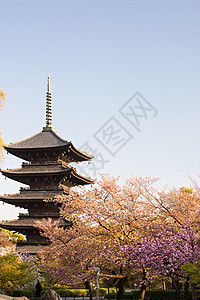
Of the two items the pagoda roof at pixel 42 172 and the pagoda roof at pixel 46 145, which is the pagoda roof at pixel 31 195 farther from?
the pagoda roof at pixel 46 145

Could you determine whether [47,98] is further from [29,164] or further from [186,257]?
[186,257]

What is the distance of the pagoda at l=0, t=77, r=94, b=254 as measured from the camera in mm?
40812

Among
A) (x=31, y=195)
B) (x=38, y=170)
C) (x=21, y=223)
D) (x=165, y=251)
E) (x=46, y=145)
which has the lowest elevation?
(x=165, y=251)

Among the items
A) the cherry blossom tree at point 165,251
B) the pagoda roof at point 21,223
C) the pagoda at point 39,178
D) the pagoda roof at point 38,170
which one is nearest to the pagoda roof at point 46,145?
the pagoda at point 39,178

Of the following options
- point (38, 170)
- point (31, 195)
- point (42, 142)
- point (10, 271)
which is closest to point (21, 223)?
point (31, 195)

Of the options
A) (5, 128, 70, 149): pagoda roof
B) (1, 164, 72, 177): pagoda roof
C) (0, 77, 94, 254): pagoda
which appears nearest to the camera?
(0, 77, 94, 254): pagoda

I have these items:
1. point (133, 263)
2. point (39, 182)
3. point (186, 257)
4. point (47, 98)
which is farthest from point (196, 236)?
point (47, 98)

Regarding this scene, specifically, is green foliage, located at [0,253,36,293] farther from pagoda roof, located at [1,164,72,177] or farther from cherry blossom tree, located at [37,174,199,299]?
→ pagoda roof, located at [1,164,72,177]

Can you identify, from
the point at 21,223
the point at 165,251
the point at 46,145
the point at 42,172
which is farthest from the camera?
the point at 46,145

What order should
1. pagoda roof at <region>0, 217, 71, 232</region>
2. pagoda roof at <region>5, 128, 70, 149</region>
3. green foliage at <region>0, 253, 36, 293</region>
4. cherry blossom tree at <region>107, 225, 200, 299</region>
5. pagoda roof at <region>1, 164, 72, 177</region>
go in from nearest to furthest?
cherry blossom tree at <region>107, 225, 200, 299</region>
green foliage at <region>0, 253, 36, 293</region>
pagoda roof at <region>0, 217, 71, 232</region>
pagoda roof at <region>1, 164, 72, 177</region>
pagoda roof at <region>5, 128, 70, 149</region>

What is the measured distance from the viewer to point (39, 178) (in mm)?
43562

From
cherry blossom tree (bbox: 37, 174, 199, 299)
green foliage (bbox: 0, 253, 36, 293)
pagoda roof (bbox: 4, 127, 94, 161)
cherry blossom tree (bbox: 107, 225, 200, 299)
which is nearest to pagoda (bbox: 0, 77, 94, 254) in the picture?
pagoda roof (bbox: 4, 127, 94, 161)

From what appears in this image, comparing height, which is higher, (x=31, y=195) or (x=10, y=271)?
(x=31, y=195)

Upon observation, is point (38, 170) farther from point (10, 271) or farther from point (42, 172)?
point (10, 271)
